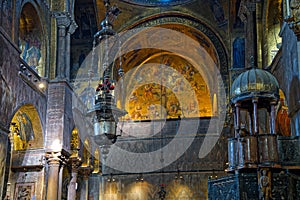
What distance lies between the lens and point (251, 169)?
9531 mm

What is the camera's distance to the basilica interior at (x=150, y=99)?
10188mm

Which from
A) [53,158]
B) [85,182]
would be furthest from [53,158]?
[85,182]

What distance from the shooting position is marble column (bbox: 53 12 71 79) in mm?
14906

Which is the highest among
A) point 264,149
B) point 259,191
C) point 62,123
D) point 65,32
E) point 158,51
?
point 158,51

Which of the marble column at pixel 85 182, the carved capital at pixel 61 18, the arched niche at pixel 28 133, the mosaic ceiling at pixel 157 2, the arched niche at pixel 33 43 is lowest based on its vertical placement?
the marble column at pixel 85 182

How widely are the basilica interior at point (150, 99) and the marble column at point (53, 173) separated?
0.03 meters

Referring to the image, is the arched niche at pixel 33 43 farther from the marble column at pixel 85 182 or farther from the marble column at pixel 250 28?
the marble column at pixel 250 28

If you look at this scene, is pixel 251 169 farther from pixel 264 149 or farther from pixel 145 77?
pixel 145 77

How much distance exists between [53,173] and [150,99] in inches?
441

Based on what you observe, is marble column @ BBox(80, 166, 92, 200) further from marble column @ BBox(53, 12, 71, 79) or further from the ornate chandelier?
the ornate chandelier

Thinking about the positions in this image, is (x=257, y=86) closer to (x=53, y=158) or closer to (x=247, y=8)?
(x=247, y=8)

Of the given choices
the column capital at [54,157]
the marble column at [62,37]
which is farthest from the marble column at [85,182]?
the marble column at [62,37]

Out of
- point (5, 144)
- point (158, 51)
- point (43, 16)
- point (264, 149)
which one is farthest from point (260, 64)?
point (158, 51)

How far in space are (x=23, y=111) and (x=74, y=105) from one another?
2.22 m
